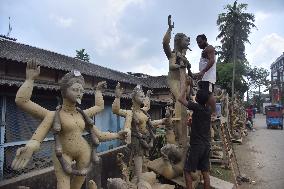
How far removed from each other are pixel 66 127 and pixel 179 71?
2.97 meters

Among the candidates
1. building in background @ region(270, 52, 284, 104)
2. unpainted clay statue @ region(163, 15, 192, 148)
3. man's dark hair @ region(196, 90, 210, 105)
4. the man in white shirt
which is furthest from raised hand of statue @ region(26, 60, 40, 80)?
building in background @ region(270, 52, 284, 104)

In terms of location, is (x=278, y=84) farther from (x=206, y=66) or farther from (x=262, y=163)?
(x=206, y=66)

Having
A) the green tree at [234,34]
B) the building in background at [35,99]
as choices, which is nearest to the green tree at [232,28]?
the green tree at [234,34]

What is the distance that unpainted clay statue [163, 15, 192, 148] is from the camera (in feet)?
18.6

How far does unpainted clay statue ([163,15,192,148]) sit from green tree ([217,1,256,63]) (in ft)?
87.9

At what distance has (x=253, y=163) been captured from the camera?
32.1 feet

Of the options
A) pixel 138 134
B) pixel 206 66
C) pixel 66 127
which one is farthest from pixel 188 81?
pixel 66 127

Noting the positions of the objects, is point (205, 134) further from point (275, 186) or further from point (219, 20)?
point (219, 20)

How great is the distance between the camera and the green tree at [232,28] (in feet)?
105

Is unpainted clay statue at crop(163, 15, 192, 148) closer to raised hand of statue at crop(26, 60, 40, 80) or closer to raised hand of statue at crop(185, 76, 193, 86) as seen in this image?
raised hand of statue at crop(185, 76, 193, 86)

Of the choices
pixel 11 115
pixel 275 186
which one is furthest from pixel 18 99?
pixel 275 186

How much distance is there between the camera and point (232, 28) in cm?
3200

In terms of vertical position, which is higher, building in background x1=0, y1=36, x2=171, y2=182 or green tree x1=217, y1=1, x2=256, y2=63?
green tree x1=217, y1=1, x2=256, y2=63

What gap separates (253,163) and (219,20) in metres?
26.0
